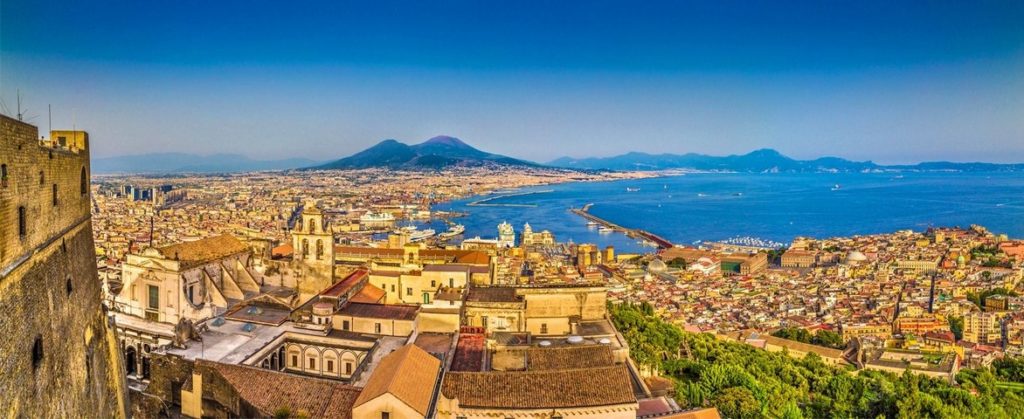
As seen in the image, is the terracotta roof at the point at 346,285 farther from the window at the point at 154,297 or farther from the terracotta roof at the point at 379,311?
the window at the point at 154,297

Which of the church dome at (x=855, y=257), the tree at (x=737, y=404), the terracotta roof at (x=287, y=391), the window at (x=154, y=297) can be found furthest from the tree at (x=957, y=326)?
the window at (x=154, y=297)

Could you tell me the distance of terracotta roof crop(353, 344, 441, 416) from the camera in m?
10.6

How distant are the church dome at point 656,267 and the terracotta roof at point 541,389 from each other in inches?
1670

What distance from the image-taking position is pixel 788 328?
1459 inches

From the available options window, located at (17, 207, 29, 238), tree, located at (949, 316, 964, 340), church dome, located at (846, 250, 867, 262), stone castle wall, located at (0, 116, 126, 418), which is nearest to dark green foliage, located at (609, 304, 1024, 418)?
tree, located at (949, 316, 964, 340)

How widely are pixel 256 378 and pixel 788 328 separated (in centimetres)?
3212

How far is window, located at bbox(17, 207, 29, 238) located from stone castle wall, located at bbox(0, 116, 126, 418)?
0.01m

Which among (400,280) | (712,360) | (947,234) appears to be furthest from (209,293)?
(947,234)

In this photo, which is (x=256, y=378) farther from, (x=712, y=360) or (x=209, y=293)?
(x=712, y=360)

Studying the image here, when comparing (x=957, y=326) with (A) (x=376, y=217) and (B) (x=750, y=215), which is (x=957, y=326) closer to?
(A) (x=376, y=217)

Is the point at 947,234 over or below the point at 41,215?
below

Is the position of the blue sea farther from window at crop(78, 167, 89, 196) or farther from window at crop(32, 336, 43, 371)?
window at crop(32, 336, 43, 371)

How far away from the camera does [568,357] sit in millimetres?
14469

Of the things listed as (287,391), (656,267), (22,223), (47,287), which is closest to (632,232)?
(656,267)
